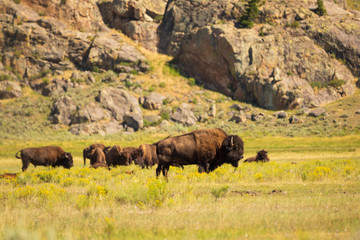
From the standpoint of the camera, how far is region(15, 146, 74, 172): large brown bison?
23.4 metres

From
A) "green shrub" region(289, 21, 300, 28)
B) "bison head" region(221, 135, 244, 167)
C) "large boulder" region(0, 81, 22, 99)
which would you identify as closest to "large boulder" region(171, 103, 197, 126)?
"large boulder" region(0, 81, 22, 99)

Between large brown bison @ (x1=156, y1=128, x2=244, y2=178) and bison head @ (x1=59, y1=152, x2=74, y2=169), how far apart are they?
11.7 meters

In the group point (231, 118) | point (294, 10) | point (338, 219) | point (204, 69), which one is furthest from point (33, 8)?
point (338, 219)

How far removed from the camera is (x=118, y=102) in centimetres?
6316

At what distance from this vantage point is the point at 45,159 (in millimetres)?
23516

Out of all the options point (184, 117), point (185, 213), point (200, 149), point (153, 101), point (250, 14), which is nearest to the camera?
point (185, 213)

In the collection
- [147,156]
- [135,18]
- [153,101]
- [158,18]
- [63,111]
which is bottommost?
[63,111]

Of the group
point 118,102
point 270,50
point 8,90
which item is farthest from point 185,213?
point 270,50

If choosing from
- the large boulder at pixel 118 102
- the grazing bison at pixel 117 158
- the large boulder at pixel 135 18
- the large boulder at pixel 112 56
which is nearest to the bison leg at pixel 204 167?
the grazing bison at pixel 117 158

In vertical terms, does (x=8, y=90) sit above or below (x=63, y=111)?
above

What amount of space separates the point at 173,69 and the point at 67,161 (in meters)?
57.2

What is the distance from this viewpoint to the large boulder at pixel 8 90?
218ft

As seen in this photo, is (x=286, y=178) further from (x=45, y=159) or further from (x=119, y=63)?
(x=119, y=63)

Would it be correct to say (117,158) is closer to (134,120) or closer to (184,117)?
(134,120)
